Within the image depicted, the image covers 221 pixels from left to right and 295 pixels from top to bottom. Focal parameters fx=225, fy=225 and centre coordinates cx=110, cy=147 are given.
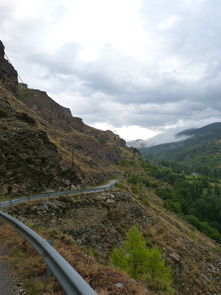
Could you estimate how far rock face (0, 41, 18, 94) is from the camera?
69.1 meters

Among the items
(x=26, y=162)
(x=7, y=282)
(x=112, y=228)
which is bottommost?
(x=112, y=228)

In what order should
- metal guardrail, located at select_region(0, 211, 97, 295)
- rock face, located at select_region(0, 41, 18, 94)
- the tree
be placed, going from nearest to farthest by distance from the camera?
metal guardrail, located at select_region(0, 211, 97, 295) → the tree → rock face, located at select_region(0, 41, 18, 94)

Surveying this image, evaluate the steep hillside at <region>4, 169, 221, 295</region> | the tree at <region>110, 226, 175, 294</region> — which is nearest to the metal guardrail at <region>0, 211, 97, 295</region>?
the steep hillside at <region>4, 169, 221, 295</region>

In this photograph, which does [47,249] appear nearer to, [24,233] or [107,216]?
[24,233]

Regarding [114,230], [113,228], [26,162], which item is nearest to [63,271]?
[114,230]

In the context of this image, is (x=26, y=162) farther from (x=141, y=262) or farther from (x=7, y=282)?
(x=7, y=282)

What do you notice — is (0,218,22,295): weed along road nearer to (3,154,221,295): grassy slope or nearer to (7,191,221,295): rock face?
(3,154,221,295): grassy slope

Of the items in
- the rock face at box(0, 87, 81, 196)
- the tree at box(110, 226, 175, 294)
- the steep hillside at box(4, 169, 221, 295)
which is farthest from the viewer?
the rock face at box(0, 87, 81, 196)

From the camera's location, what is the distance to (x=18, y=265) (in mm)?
6484

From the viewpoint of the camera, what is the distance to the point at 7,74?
71.7 meters

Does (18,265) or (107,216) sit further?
(107,216)

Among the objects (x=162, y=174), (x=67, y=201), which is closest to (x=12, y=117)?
(x=67, y=201)

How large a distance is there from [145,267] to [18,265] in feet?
36.8

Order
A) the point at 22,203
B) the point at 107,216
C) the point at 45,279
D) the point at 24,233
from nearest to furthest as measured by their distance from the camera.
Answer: the point at 45,279
the point at 24,233
the point at 22,203
the point at 107,216
